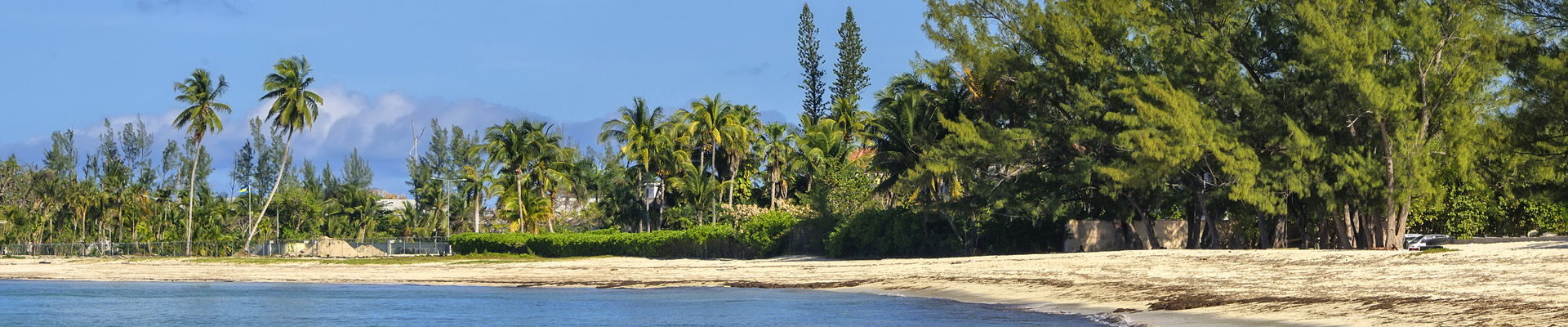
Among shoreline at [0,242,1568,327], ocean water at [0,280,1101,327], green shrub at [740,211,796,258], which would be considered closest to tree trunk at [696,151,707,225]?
green shrub at [740,211,796,258]

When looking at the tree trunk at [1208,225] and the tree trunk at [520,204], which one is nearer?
the tree trunk at [1208,225]

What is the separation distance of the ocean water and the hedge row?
12.0 m

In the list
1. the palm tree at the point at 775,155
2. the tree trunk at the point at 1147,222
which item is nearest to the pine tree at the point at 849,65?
the palm tree at the point at 775,155

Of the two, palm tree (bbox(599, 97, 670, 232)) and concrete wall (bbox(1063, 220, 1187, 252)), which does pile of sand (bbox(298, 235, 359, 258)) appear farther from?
concrete wall (bbox(1063, 220, 1187, 252))

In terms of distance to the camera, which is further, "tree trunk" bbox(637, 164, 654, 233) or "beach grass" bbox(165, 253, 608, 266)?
"tree trunk" bbox(637, 164, 654, 233)

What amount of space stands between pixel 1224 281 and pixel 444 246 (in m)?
39.7

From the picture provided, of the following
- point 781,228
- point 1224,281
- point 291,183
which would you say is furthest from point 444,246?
point 291,183

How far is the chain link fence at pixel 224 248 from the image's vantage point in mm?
52266

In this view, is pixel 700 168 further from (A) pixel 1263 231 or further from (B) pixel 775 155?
(A) pixel 1263 231

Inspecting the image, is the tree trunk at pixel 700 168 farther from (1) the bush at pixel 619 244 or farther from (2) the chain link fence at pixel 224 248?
(2) the chain link fence at pixel 224 248

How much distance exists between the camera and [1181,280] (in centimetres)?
2038

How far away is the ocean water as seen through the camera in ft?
59.4

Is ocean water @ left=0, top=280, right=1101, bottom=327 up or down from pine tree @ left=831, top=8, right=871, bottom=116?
down

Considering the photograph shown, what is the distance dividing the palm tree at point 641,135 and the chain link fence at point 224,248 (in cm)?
882
